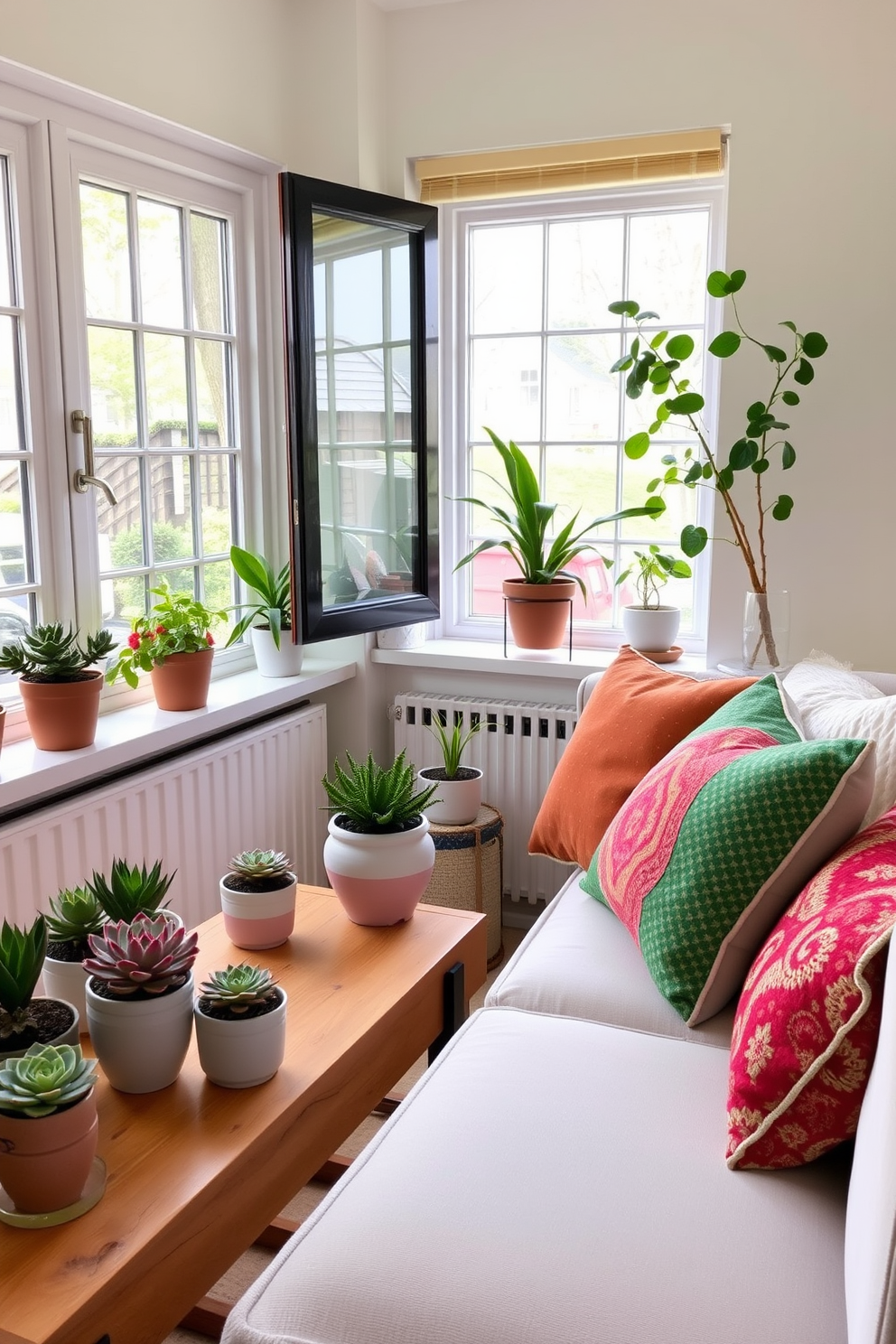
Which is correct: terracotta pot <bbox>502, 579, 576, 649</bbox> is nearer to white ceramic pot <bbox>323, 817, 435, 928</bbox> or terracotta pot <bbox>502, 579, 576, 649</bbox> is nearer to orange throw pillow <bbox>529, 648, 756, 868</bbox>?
orange throw pillow <bbox>529, 648, 756, 868</bbox>

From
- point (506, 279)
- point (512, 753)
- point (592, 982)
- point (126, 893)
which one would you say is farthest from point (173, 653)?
point (506, 279)

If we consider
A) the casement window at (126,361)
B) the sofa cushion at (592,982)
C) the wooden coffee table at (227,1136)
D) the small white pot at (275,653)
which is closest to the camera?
the wooden coffee table at (227,1136)

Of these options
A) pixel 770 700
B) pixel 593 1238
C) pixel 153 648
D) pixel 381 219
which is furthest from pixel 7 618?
pixel 593 1238

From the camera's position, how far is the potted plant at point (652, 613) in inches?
121

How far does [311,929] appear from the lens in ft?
6.11

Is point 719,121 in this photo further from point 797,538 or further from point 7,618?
point 7,618

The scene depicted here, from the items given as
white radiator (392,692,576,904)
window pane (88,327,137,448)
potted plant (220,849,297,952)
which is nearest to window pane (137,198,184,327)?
window pane (88,327,137,448)

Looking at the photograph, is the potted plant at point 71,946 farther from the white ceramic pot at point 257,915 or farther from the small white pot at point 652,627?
the small white pot at point 652,627

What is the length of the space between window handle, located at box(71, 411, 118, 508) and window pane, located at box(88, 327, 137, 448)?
0.09 meters

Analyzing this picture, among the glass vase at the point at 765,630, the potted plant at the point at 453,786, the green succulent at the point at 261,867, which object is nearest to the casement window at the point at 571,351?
the glass vase at the point at 765,630

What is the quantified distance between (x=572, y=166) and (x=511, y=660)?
1.37m

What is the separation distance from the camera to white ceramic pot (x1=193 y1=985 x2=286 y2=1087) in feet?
4.39

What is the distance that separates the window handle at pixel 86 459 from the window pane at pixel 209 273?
0.57 meters

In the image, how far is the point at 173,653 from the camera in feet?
8.61
